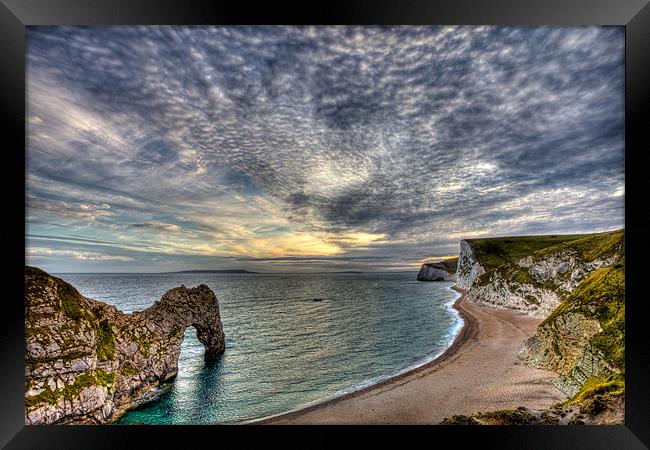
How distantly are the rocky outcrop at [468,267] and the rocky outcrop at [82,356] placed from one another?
36.9 metres

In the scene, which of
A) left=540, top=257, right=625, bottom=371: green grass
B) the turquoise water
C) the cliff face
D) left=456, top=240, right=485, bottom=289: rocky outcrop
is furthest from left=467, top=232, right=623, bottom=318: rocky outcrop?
left=540, top=257, right=625, bottom=371: green grass

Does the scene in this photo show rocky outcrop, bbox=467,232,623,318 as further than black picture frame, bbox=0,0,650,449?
Yes

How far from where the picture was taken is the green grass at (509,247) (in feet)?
91.5

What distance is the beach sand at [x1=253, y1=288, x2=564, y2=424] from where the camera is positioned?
8891mm

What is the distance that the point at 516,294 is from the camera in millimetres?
26859

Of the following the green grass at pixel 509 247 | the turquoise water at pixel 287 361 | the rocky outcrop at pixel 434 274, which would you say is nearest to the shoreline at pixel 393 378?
the turquoise water at pixel 287 361

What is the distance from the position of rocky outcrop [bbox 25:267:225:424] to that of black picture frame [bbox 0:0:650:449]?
151 cm

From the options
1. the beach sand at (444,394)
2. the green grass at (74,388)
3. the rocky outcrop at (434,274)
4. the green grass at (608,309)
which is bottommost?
the rocky outcrop at (434,274)

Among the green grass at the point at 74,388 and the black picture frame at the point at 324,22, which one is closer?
the black picture frame at the point at 324,22

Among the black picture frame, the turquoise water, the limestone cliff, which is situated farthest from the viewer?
the limestone cliff

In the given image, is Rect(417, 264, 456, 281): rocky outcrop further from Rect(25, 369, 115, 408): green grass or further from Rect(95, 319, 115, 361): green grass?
Rect(25, 369, 115, 408): green grass

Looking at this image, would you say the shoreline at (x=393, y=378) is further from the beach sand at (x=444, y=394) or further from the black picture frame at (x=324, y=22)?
the black picture frame at (x=324, y=22)

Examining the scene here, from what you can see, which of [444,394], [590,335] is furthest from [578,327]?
[444,394]

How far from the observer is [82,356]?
711 centimetres
